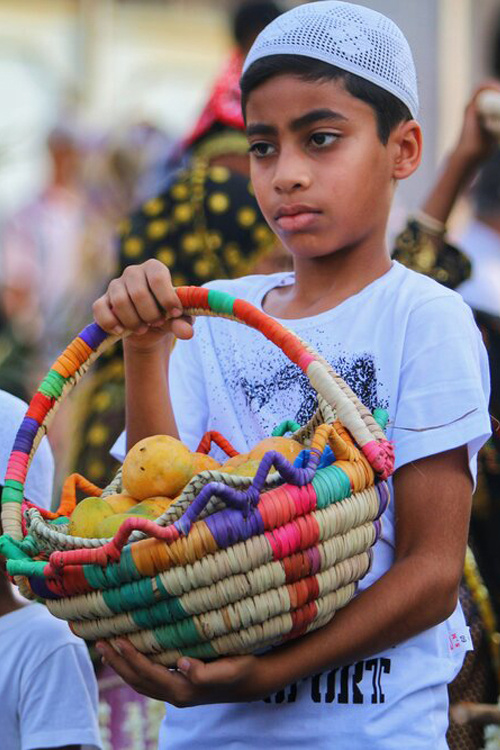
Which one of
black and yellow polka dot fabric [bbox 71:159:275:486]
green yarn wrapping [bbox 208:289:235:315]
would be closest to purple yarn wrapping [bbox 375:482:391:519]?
green yarn wrapping [bbox 208:289:235:315]

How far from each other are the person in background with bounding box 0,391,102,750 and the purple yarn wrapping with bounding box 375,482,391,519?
2.44 feet

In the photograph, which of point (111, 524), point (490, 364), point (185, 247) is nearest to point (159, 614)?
point (111, 524)

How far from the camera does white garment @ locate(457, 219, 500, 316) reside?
422 cm

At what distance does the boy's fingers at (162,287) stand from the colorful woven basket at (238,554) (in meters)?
0.22

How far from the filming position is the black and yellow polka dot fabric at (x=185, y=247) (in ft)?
12.6

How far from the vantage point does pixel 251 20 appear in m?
4.26

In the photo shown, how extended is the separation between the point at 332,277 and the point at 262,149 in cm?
23

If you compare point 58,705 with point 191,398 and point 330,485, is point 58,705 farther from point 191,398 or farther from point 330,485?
point 330,485

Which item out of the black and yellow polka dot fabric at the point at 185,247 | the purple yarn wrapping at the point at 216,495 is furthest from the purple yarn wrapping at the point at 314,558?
the black and yellow polka dot fabric at the point at 185,247

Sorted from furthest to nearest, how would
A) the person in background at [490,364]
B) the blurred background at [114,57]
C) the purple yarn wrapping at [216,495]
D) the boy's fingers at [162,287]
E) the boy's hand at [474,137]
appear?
the blurred background at [114,57], the boy's hand at [474,137], the person in background at [490,364], the boy's fingers at [162,287], the purple yarn wrapping at [216,495]

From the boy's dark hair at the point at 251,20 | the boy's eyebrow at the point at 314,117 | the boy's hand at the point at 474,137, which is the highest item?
the boy's dark hair at the point at 251,20

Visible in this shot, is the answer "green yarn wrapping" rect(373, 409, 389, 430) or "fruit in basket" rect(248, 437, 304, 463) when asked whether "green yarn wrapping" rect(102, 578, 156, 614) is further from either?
"green yarn wrapping" rect(373, 409, 389, 430)

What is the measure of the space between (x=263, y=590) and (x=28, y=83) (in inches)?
502

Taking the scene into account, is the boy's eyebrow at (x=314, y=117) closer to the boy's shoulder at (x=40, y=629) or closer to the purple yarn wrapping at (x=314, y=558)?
the purple yarn wrapping at (x=314, y=558)
